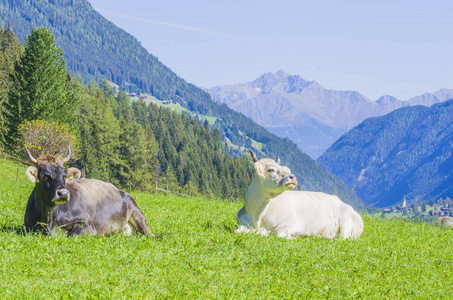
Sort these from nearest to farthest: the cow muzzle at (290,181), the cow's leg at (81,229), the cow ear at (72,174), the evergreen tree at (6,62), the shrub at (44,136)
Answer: the cow's leg at (81,229) → the cow ear at (72,174) → the cow muzzle at (290,181) → the shrub at (44,136) → the evergreen tree at (6,62)

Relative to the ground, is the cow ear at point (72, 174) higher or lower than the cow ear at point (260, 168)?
lower

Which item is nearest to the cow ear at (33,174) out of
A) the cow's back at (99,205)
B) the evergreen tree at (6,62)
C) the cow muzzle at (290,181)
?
the cow's back at (99,205)

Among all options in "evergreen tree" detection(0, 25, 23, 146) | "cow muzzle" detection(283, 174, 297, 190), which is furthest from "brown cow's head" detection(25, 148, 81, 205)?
"evergreen tree" detection(0, 25, 23, 146)

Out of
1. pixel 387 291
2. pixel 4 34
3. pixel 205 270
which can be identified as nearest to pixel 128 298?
pixel 205 270

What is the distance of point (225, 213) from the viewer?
17109 mm

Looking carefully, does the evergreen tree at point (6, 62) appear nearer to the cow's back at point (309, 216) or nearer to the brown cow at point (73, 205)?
the brown cow at point (73, 205)

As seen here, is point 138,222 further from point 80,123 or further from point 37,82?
point 80,123

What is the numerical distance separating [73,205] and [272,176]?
4.73 metres

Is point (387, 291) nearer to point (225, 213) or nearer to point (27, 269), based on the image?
point (27, 269)

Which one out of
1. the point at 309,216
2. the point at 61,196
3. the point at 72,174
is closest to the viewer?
the point at 61,196

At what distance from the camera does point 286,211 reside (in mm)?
13141

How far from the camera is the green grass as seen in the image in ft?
24.2

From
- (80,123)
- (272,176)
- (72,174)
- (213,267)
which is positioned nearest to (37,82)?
(80,123)

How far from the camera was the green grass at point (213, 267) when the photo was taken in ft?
24.2
